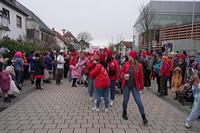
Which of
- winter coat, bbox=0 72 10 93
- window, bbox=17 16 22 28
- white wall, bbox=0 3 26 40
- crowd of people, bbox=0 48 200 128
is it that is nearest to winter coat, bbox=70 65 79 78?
crowd of people, bbox=0 48 200 128

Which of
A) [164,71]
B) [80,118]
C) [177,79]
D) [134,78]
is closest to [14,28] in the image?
[164,71]

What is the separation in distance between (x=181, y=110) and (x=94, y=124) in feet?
11.0

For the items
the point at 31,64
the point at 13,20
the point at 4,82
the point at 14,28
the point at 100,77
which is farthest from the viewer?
the point at 14,28

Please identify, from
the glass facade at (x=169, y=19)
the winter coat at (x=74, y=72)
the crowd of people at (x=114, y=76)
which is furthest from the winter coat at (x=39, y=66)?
the glass facade at (x=169, y=19)

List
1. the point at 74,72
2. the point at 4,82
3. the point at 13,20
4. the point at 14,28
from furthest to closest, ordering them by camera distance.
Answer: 1. the point at 14,28
2. the point at 13,20
3. the point at 74,72
4. the point at 4,82

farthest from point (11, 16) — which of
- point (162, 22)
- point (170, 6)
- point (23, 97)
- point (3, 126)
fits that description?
point (170, 6)

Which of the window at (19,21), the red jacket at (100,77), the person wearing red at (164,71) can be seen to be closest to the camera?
the red jacket at (100,77)

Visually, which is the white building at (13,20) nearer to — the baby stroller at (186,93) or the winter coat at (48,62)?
the winter coat at (48,62)

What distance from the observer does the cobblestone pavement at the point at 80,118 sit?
4199 millimetres

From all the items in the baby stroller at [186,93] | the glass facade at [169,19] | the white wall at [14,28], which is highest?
the glass facade at [169,19]

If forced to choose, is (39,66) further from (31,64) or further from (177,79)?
(177,79)

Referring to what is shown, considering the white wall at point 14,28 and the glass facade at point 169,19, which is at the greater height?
the glass facade at point 169,19

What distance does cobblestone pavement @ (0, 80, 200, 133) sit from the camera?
13.8ft

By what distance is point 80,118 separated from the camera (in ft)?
16.0
